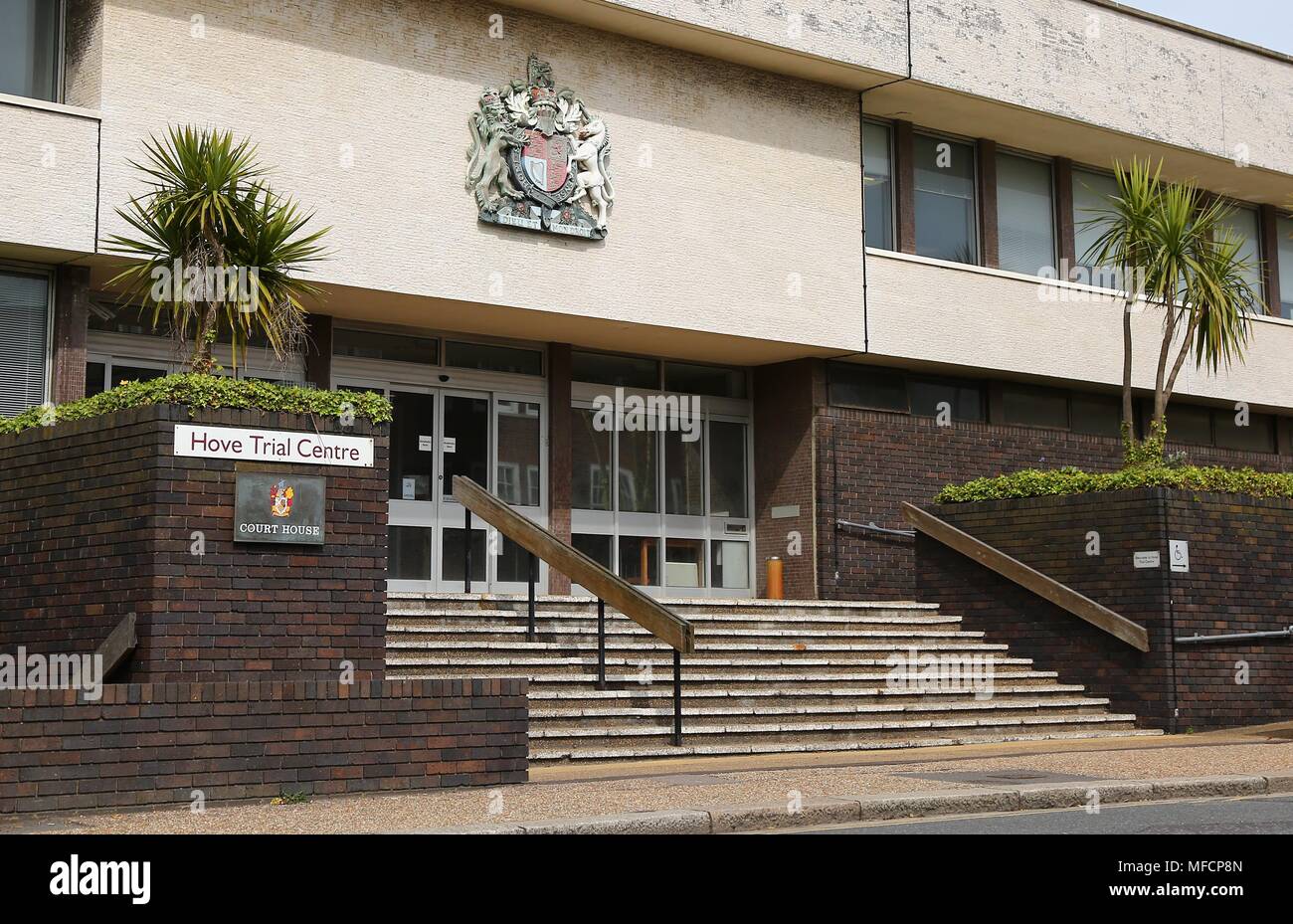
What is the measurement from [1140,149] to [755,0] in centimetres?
739

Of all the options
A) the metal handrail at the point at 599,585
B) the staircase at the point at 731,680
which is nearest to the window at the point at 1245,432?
the staircase at the point at 731,680

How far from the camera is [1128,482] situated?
16.5 metres

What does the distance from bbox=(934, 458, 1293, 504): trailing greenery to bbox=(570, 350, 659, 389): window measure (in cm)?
407

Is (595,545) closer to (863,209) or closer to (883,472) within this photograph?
(883,472)

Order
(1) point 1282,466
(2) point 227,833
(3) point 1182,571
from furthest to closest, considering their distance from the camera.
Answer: (1) point 1282,466
(3) point 1182,571
(2) point 227,833

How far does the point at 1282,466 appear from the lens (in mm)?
25016

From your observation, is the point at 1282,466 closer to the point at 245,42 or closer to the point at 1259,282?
the point at 1259,282

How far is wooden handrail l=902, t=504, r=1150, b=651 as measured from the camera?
1609 centimetres

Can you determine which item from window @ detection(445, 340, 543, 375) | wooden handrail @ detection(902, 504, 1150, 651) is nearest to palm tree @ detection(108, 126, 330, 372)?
window @ detection(445, 340, 543, 375)

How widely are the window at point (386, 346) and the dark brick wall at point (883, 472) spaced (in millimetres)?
5073

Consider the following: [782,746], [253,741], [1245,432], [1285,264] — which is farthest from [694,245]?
[1285,264]

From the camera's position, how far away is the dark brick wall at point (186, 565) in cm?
1056

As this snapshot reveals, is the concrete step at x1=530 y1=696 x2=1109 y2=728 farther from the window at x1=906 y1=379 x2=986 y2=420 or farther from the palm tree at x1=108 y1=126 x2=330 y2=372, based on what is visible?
the window at x1=906 y1=379 x2=986 y2=420
